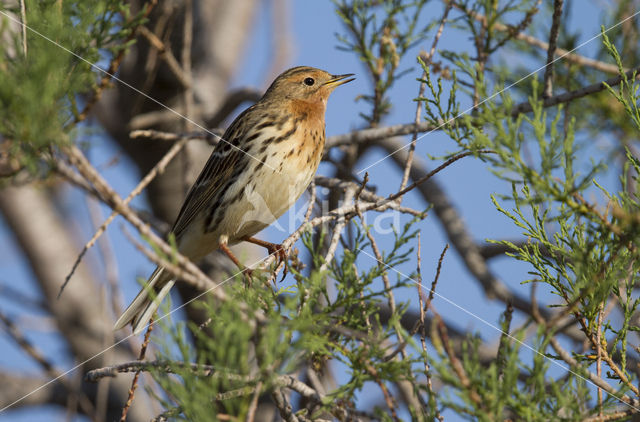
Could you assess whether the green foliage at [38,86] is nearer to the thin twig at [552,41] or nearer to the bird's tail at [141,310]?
the bird's tail at [141,310]

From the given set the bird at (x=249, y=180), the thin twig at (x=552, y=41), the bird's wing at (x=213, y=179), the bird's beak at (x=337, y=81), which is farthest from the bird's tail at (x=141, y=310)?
the thin twig at (x=552, y=41)

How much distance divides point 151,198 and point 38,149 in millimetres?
4854

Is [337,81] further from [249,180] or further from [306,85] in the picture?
[249,180]

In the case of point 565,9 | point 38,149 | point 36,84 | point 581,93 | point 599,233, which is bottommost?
point 38,149

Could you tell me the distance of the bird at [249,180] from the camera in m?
4.74

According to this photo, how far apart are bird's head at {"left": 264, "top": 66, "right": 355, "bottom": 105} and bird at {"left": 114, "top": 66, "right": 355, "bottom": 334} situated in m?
0.01

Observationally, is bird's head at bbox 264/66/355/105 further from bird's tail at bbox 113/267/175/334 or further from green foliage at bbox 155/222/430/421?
green foliage at bbox 155/222/430/421

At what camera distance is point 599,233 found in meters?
2.74

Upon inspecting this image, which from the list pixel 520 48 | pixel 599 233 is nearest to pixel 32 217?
pixel 520 48

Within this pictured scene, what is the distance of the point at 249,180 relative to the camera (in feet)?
16.0

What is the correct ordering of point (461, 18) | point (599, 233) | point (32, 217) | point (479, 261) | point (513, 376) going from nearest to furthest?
point (513, 376), point (599, 233), point (461, 18), point (479, 261), point (32, 217)

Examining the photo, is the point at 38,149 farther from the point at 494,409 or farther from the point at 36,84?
the point at 494,409

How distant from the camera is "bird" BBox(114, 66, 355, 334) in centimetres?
474

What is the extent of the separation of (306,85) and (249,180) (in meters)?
1.20
